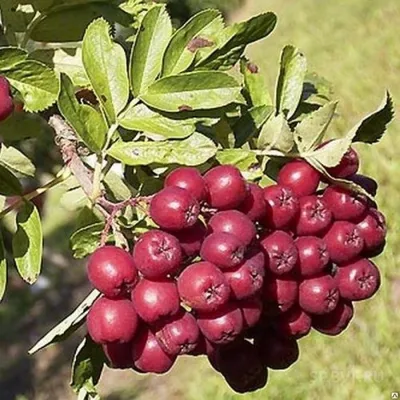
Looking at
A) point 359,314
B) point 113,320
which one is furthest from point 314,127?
point 359,314

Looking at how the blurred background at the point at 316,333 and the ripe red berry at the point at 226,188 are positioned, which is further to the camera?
the blurred background at the point at 316,333

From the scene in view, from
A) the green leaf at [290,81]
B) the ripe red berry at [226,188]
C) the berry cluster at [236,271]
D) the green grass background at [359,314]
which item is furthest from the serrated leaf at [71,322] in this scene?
the green grass background at [359,314]

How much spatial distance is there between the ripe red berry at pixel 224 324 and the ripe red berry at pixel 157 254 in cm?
5

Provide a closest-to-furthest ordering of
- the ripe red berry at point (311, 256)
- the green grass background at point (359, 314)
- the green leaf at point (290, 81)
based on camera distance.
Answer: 1. the ripe red berry at point (311, 256)
2. the green leaf at point (290, 81)
3. the green grass background at point (359, 314)

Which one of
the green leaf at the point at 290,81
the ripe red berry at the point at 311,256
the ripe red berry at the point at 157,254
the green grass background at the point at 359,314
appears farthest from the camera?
the green grass background at the point at 359,314

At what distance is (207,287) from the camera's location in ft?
2.34

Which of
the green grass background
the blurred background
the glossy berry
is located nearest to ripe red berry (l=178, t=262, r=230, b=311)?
the glossy berry

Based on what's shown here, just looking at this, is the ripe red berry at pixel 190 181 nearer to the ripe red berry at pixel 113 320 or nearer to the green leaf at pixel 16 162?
the ripe red berry at pixel 113 320

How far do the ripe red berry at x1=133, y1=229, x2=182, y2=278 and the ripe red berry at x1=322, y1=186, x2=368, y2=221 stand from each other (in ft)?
0.57

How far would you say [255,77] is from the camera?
2.97 ft

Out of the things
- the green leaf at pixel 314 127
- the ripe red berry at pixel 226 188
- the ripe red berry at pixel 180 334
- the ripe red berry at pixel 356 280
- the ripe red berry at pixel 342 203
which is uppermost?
the ripe red berry at pixel 226 188

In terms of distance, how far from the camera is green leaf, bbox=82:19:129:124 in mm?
860

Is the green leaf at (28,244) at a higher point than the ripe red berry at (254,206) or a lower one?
lower

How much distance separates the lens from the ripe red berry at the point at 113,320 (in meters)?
0.74
